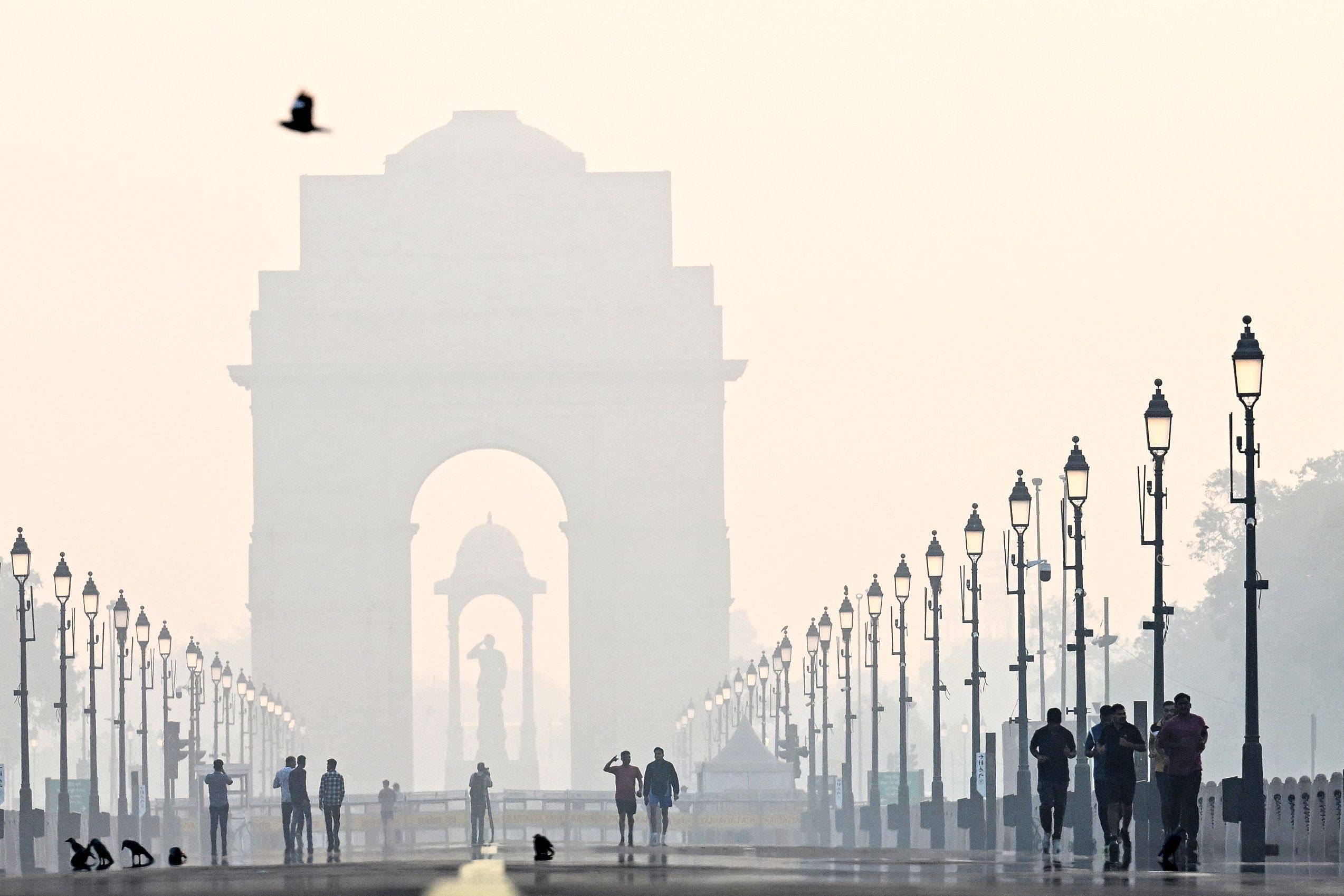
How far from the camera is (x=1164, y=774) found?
29547mm

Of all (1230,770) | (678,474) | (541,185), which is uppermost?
(541,185)

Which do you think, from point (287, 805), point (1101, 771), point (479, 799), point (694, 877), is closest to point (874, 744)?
point (479, 799)

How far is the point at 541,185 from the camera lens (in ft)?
341

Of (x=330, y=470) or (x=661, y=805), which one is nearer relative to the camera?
(x=661, y=805)

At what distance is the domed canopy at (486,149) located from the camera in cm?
10450

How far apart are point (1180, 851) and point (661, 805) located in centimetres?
1407

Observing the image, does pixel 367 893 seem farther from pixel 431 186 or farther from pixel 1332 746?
pixel 431 186

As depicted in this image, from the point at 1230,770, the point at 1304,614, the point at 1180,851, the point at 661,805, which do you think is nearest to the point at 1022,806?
the point at 661,805

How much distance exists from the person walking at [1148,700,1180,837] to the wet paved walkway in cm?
44

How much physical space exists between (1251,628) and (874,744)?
29.3m

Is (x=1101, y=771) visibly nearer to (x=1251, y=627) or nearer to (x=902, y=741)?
(x=1251, y=627)

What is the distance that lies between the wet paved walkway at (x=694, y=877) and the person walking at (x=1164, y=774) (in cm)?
44

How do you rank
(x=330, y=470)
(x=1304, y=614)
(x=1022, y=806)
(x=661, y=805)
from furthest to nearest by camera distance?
(x=330, y=470)
(x=1304, y=614)
(x=661, y=805)
(x=1022, y=806)

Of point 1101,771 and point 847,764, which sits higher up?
point 1101,771
